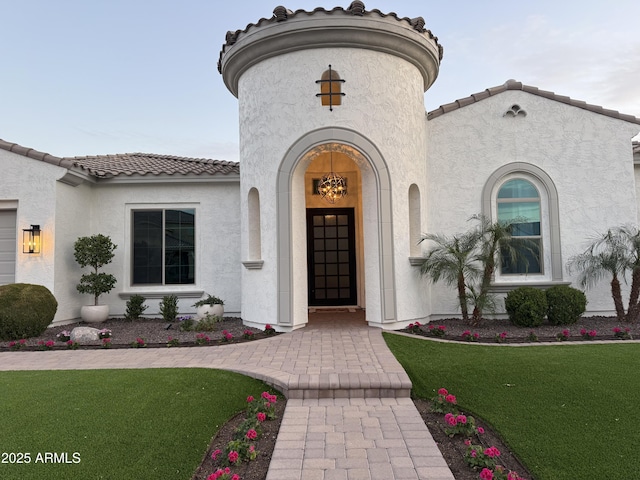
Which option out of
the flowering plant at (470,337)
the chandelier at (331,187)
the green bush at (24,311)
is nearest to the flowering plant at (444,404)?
the flowering plant at (470,337)

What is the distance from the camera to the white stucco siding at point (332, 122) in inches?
352

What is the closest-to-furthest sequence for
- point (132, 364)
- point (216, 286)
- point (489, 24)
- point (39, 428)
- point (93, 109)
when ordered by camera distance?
point (39, 428) < point (132, 364) < point (216, 286) < point (489, 24) < point (93, 109)

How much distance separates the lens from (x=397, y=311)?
8852 mm

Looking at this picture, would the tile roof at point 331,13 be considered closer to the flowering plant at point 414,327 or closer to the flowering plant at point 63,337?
the flowering plant at point 414,327

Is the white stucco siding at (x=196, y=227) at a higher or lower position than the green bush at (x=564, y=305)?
higher

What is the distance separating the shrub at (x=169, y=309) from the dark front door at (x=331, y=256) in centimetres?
389

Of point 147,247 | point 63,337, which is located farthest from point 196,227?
point 63,337

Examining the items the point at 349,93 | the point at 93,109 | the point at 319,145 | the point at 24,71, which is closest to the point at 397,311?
the point at 319,145

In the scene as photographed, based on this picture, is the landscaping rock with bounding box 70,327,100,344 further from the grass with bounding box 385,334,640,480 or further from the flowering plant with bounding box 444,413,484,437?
the flowering plant with bounding box 444,413,484,437

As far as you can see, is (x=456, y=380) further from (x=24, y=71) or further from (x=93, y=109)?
(x=93, y=109)

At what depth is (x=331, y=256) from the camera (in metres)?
12.2

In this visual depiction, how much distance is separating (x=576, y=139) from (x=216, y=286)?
10.3 metres

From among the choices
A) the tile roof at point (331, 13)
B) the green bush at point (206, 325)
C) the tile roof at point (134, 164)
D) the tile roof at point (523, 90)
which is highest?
the tile roof at point (331, 13)

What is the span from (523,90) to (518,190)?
2.61m
